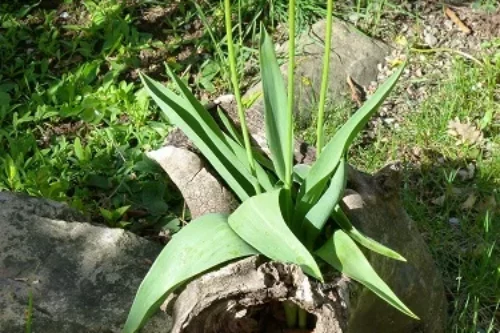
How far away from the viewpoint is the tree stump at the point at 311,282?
2.13 m

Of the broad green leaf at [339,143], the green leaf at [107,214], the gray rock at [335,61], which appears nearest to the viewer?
the broad green leaf at [339,143]

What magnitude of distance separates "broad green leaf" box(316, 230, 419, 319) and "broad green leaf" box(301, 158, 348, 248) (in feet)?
0.18

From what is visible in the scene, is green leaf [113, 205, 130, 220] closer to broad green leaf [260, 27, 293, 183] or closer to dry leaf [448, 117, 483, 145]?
broad green leaf [260, 27, 293, 183]

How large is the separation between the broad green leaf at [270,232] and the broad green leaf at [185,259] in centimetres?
4

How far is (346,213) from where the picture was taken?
93.2 inches

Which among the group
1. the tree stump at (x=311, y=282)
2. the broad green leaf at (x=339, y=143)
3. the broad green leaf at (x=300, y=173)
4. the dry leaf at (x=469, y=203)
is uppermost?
the broad green leaf at (x=339, y=143)

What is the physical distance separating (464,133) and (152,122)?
51.0 inches

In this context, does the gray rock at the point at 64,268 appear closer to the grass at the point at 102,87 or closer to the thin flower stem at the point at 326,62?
the grass at the point at 102,87

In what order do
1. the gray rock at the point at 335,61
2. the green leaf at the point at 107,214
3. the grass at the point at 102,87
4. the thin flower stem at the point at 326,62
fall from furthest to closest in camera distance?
the gray rock at the point at 335,61
the grass at the point at 102,87
the green leaf at the point at 107,214
the thin flower stem at the point at 326,62

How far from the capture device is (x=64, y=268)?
107 inches

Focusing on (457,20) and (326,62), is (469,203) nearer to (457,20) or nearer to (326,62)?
(457,20)

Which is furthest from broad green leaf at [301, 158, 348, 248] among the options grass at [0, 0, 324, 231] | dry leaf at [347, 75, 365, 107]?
dry leaf at [347, 75, 365, 107]

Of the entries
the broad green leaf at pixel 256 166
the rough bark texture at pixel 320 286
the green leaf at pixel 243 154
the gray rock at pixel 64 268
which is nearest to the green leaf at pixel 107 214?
the gray rock at pixel 64 268

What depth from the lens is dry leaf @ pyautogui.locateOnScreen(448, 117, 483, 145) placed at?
360 centimetres
